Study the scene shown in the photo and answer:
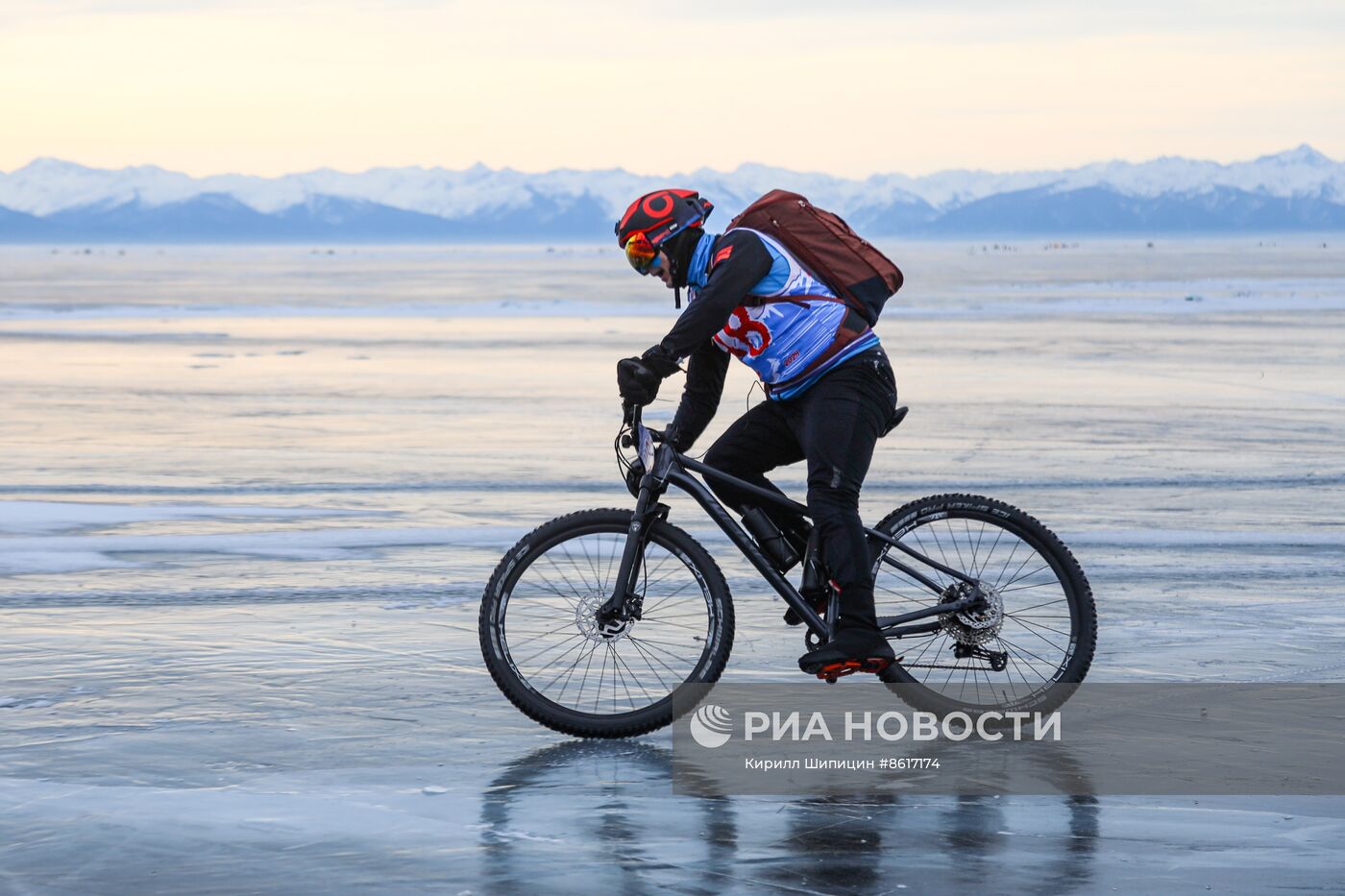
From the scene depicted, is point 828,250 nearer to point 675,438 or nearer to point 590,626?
point 675,438

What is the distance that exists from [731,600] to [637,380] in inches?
36.5

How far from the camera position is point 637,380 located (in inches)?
217

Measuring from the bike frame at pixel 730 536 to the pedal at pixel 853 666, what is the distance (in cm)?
11

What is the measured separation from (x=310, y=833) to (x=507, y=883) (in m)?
0.68

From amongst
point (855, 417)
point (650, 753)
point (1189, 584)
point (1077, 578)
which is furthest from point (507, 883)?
point (1189, 584)

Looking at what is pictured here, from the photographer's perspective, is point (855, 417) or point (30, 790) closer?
point (30, 790)

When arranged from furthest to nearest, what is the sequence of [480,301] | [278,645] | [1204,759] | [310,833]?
1. [480,301]
2. [278,645]
3. [1204,759]
4. [310,833]

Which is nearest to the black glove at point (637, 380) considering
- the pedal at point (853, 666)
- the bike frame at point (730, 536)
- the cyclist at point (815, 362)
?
the cyclist at point (815, 362)

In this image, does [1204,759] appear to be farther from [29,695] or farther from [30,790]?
[29,695]

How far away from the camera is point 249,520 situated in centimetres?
1018

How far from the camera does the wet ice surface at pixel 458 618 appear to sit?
14.9 ft

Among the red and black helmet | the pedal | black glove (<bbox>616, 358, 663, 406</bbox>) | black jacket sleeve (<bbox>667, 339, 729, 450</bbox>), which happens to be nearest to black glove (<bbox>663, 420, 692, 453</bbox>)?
black jacket sleeve (<bbox>667, 339, 729, 450</bbox>)

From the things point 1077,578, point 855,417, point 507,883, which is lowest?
point 507,883

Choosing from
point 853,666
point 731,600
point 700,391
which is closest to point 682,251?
point 700,391
